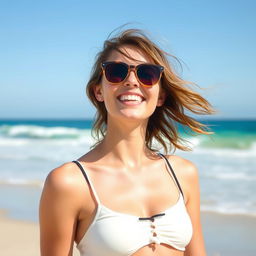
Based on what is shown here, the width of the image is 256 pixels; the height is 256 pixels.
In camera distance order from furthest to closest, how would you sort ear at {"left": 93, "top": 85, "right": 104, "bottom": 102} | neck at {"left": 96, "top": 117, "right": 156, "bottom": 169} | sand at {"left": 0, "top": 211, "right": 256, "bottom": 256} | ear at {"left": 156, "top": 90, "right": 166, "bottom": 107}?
sand at {"left": 0, "top": 211, "right": 256, "bottom": 256} → ear at {"left": 156, "top": 90, "right": 166, "bottom": 107} → ear at {"left": 93, "top": 85, "right": 104, "bottom": 102} → neck at {"left": 96, "top": 117, "right": 156, "bottom": 169}

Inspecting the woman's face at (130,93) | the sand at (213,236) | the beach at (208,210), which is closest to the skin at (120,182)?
the woman's face at (130,93)

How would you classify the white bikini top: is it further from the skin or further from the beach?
the beach

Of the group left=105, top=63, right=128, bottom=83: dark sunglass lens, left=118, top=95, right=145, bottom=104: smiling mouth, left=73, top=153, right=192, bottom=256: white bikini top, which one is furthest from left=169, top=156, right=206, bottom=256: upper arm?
left=105, top=63, right=128, bottom=83: dark sunglass lens

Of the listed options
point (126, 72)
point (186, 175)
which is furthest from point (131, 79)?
point (186, 175)

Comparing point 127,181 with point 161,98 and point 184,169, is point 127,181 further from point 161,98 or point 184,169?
point 161,98

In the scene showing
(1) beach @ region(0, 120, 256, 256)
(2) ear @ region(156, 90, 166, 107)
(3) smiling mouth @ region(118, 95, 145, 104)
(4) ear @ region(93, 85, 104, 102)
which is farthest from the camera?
(1) beach @ region(0, 120, 256, 256)

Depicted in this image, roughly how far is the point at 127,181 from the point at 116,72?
64cm

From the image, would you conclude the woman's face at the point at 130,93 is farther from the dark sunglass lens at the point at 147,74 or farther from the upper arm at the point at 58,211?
the upper arm at the point at 58,211

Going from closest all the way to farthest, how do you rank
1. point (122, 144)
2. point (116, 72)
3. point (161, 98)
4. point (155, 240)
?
point (155, 240) < point (116, 72) < point (122, 144) < point (161, 98)

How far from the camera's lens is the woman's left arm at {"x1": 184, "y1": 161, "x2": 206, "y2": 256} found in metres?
2.70

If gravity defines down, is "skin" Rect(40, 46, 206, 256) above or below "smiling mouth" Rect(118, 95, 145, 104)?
below

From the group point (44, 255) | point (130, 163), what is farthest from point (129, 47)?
point (44, 255)

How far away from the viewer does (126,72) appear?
2.52 m

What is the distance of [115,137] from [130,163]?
0.19 meters
